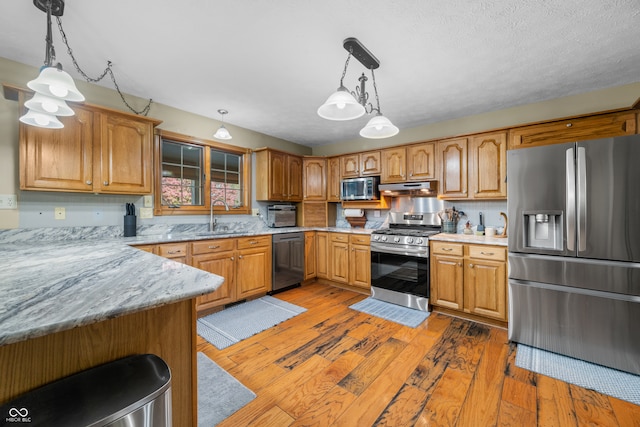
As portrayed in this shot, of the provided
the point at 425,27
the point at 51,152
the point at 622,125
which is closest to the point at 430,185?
the point at 622,125

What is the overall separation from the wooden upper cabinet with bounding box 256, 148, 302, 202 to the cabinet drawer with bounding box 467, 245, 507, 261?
2.70 metres

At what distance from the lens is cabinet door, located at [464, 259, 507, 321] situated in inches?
105

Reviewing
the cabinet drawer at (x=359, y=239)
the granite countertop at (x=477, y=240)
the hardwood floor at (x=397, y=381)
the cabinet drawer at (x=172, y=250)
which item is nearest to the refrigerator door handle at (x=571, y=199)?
the granite countertop at (x=477, y=240)

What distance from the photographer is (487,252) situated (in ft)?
9.03

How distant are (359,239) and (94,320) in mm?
3295

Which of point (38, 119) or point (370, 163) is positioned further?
point (370, 163)

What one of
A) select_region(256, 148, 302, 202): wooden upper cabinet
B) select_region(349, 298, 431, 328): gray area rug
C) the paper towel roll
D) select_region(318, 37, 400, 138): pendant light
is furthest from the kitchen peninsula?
the paper towel roll

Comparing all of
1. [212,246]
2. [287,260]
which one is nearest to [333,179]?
[287,260]

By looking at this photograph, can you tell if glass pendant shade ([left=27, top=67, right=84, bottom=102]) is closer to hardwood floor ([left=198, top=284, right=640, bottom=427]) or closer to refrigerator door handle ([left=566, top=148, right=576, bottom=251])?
hardwood floor ([left=198, top=284, right=640, bottom=427])

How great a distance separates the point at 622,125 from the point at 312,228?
3.64 meters

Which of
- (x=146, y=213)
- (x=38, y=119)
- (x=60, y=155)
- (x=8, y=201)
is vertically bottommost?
(x=146, y=213)

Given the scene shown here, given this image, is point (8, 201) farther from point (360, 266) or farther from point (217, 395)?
point (360, 266)

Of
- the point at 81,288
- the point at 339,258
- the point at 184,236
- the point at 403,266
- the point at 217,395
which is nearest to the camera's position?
the point at 81,288

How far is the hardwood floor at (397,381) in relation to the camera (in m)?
1.58
